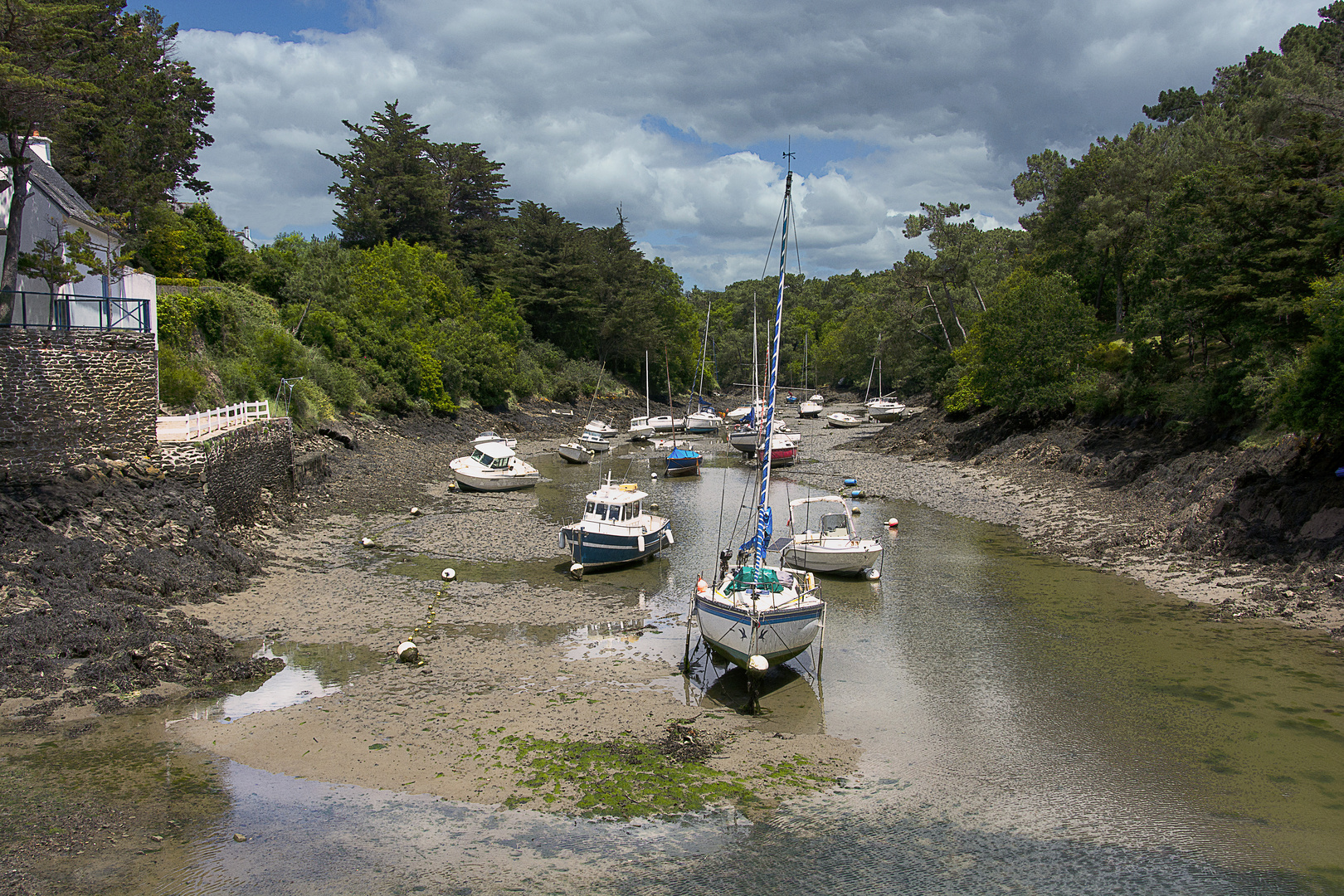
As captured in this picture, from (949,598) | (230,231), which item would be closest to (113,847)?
(949,598)

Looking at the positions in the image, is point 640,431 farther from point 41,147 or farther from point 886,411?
point 41,147

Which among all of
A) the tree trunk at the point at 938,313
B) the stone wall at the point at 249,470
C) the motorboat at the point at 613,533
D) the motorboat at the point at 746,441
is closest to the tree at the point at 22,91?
the stone wall at the point at 249,470

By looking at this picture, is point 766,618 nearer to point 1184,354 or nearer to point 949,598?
point 949,598

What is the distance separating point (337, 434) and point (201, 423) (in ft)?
51.2

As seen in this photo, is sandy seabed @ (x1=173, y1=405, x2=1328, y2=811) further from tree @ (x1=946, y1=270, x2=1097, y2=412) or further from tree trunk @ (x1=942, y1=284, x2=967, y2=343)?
tree trunk @ (x1=942, y1=284, x2=967, y2=343)

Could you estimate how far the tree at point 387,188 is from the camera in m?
75.8

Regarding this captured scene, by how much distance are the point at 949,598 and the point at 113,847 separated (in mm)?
19115

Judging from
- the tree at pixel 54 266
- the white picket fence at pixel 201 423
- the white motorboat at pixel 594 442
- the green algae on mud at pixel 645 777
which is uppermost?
the tree at pixel 54 266

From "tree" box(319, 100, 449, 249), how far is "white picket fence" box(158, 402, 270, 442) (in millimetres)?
50087

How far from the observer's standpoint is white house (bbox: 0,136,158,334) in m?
23.1

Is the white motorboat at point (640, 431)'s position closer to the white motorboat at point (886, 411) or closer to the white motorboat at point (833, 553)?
the white motorboat at point (886, 411)

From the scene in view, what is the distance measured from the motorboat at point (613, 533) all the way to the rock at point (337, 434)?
68.9 feet

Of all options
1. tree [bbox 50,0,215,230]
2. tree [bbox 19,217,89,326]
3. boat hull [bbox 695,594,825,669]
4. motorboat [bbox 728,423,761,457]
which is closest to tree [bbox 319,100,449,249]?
tree [bbox 50,0,215,230]

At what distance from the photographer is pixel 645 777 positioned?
1242 cm
